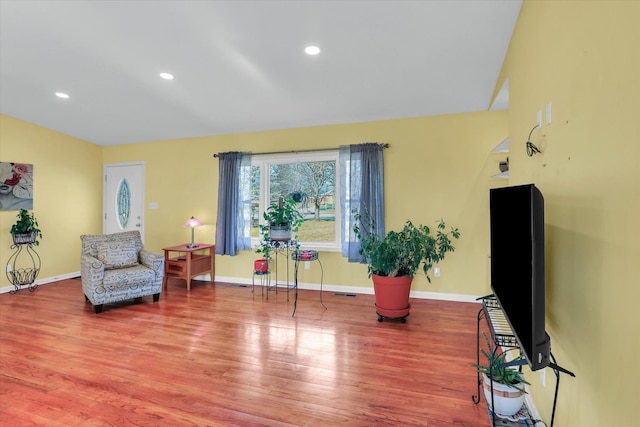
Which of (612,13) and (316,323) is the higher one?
(612,13)

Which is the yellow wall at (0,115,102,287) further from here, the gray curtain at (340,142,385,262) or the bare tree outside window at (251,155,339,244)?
the gray curtain at (340,142,385,262)

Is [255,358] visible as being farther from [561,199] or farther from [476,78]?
[476,78]

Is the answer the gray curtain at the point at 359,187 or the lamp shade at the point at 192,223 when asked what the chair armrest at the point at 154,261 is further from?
the gray curtain at the point at 359,187

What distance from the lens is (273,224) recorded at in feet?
11.5

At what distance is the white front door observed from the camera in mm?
5906

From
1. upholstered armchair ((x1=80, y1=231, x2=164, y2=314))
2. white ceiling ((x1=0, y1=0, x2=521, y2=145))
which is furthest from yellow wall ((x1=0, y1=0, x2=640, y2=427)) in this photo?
upholstered armchair ((x1=80, y1=231, x2=164, y2=314))

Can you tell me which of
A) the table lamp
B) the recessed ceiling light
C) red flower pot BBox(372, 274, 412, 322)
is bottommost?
red flower pot BBox(372, 274, 412, 322)

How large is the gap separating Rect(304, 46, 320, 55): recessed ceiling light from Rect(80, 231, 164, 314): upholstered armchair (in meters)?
3.23

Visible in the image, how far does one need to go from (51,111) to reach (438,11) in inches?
210

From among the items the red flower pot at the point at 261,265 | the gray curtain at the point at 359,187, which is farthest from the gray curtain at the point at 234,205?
the gray curtain at the point at 359,187

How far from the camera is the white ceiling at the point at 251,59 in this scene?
248 cm

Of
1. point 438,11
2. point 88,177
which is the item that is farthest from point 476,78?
point 88,177

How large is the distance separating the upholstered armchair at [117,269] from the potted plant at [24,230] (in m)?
1.36

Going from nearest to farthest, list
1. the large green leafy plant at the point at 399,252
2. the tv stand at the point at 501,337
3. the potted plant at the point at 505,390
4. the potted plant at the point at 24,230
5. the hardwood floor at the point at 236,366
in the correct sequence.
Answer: the tv stand at the point at 501,337, the potted plant at the point at 505,390, the hardwood floor at the point at 236,366, the large green leafy plant at the point at 399,252, the potted plant at the point at 24,230
